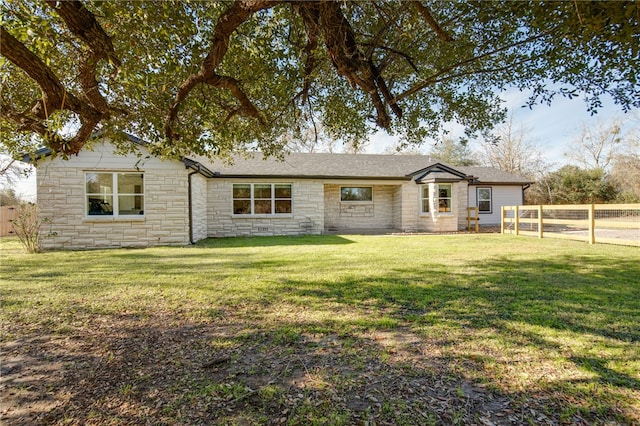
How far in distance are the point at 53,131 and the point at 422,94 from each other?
689 centimetres

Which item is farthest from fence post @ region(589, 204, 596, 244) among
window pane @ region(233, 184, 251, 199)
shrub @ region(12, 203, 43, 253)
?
shrub @ region(12, 203, 43, 253)

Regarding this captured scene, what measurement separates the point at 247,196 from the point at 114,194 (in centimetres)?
509

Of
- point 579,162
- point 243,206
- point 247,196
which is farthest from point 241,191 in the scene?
point 579,162

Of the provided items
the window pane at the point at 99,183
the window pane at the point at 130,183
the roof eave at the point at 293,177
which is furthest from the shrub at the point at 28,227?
the roof eave at the point at 293,177

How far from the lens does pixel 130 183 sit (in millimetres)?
10609

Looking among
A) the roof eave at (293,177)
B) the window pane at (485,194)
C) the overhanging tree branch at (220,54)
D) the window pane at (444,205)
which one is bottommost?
the window pane at (444,205)

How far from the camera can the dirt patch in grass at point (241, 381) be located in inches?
77.7

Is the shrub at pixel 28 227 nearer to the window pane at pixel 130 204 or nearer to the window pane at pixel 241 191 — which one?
the window pane at pixel 130 204

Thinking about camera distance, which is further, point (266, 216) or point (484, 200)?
point (484, 200)

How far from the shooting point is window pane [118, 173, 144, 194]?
10.5 metres

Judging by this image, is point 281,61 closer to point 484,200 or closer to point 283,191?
point 283,191

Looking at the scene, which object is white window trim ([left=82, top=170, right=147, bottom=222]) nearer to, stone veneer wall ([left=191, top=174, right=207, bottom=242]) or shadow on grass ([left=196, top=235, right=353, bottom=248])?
stone veneer wall ([left=191, top=174, right=207, bottom=242])

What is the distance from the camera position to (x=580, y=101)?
562 centimetres

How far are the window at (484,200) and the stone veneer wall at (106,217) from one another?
51.6 ft
